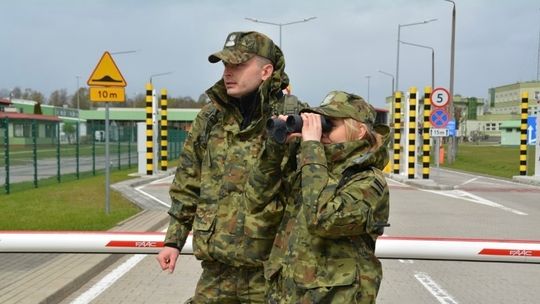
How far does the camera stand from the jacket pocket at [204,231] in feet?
8.87

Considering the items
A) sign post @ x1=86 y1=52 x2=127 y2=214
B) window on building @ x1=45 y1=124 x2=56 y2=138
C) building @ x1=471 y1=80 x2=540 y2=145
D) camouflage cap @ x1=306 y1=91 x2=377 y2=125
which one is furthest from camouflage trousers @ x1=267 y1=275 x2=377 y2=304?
building @ x1=471 y1=80 x2=540 y2=145

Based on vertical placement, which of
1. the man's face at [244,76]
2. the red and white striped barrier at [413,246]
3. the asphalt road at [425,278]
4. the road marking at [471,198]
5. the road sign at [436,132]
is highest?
the man's face at [244,76]

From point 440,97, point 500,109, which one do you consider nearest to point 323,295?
point 440,97

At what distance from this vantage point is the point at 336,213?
83.3 inches

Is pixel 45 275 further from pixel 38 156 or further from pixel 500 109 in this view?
pixel 500 109

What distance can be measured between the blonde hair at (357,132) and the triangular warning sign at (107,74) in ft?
31.8

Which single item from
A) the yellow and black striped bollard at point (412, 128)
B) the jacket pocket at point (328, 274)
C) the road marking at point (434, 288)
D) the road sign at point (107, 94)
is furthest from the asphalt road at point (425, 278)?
the yellow and black striped bollard at point (412, 128)

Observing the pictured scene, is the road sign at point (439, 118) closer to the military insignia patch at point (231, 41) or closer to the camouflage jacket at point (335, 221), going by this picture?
the military insignia patch at point (231, 41)

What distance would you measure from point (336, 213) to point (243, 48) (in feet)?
3.14

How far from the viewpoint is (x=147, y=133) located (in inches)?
865

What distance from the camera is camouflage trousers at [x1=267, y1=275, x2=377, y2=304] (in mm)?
2188

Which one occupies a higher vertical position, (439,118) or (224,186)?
(439,118)

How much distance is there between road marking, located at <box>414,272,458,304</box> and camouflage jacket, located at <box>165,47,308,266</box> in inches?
141

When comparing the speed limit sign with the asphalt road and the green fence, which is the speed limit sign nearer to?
the asphalt road
